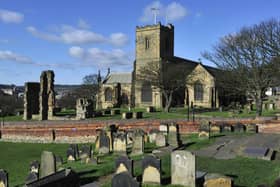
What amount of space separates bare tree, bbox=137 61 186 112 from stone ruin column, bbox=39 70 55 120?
15.5 metres

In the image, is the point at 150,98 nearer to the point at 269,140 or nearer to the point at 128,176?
the point at 269,140

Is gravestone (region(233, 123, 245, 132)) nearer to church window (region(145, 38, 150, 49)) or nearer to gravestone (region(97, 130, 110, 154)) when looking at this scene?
gravestone (region(97, 130, 110, 154))

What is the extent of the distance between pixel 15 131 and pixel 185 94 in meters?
42.3

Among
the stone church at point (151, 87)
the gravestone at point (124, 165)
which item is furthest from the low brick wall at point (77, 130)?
the stone church at point (151, 87)

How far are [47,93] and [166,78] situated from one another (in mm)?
17439

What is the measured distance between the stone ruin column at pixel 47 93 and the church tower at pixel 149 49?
27205mm

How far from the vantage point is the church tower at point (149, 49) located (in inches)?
2896

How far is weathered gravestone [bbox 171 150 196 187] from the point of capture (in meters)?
10.7

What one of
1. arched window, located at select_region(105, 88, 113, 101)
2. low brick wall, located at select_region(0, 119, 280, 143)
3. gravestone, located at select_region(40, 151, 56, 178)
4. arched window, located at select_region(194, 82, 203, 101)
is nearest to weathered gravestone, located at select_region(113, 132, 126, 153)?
gravestone, located at select_region(40, 151, 56, 178)

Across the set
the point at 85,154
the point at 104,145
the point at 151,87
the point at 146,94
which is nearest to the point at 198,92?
the point at 151,87

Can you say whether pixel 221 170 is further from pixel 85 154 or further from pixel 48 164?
Result: pixel 85 154

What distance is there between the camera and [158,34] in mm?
75250

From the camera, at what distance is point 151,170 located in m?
11.2

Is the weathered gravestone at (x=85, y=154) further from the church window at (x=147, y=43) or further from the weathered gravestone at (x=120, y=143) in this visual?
the church window at (x=147, y=43)
